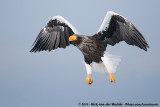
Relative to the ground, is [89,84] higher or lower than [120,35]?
lower

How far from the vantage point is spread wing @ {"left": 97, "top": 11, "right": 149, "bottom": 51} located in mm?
7664

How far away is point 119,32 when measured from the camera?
26.2 feet

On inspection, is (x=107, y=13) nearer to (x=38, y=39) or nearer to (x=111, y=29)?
(x=111, y=29)

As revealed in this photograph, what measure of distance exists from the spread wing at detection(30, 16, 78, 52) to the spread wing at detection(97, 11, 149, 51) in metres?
1.01

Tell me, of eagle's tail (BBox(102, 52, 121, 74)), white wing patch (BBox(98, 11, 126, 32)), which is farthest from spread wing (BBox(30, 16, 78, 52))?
eagle's tail (BBox(102, 52, 121, 74))

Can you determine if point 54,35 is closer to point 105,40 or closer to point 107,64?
point 105,40

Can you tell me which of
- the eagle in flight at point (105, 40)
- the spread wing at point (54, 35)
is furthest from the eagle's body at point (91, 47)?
the spread wing at point (54, 35)

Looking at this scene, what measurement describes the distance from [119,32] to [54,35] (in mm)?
1857

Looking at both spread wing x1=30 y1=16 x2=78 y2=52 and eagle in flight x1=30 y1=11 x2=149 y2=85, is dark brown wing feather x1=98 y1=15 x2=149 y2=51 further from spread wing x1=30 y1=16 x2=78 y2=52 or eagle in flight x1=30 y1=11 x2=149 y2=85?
spread wing x1=30 y1=16 x2=78 y2=52

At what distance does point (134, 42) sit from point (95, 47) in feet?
3.26

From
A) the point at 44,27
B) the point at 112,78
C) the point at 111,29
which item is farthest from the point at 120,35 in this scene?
the point at 44,27

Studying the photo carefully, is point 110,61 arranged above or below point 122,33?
below

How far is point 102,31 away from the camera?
815cm

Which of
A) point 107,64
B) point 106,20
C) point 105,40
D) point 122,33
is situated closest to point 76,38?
point 105,40
